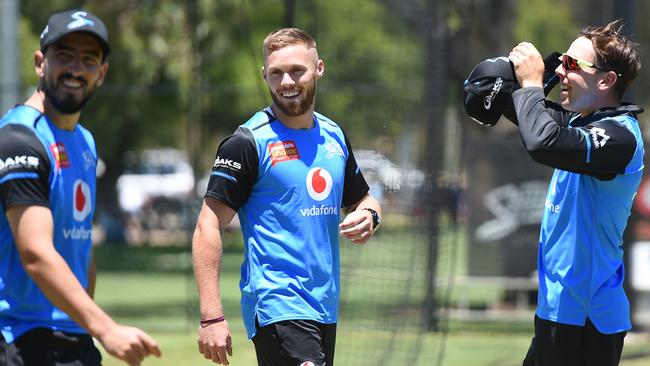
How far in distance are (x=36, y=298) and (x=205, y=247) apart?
2.74ft

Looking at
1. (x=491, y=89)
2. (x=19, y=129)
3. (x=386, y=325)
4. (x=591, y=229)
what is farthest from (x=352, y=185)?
(x=386, y=325)

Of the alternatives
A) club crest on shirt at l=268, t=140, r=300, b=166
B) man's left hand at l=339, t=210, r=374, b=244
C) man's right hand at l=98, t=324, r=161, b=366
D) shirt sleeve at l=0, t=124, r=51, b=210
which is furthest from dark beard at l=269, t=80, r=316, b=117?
man's right hand at l=98, t=324, r=161, b=366

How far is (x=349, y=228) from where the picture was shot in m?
4.88

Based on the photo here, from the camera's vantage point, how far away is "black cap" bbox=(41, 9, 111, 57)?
4383mm

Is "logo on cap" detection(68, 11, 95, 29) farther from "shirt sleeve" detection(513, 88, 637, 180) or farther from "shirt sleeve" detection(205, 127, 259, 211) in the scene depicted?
"shirt sleeve" detection(513, 88, 637, 180)

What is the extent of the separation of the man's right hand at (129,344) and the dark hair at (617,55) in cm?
237

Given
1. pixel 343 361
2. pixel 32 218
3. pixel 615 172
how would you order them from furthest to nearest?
pixel 343 361, pixel 615 172, pixel 32 218

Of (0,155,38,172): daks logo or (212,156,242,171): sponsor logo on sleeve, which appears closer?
(0,155,38,172): daks logo

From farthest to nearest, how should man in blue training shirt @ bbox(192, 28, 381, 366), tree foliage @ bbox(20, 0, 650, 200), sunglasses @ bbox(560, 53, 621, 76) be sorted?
tree foliage @ bbox(20, 0, 650, 200), man in blue training shirt @ bbox(192, 28, 381, 366), sunglasses @ bbox(560, 53, 621, 76)

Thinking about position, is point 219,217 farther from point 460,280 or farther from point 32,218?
point 460,280

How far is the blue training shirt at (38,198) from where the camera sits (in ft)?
13.3

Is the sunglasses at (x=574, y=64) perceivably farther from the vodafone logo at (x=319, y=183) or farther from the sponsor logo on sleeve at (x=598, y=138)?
the vodafone logo at (x=319, y=183)

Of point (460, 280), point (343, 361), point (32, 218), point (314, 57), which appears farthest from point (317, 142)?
point (460, 280)

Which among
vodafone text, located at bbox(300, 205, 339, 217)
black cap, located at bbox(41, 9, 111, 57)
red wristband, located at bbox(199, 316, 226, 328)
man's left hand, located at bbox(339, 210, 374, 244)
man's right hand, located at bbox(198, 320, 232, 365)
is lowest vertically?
man's right hand, located at bbox(198, 320, 232, 365)
